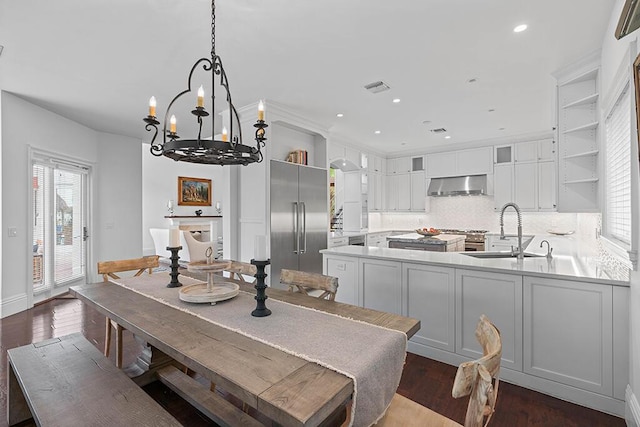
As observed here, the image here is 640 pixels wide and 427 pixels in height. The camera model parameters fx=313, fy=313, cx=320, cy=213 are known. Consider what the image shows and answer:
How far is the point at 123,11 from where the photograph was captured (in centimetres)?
222

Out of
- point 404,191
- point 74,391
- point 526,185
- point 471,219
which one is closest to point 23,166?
point 74,391

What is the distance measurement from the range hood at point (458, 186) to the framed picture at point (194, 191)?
6.95 m

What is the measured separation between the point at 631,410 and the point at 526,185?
15.8 ft

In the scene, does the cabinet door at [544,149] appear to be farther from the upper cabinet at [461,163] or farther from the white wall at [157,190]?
the white wall at [157,190]

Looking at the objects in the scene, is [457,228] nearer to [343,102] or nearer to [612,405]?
[343,102]

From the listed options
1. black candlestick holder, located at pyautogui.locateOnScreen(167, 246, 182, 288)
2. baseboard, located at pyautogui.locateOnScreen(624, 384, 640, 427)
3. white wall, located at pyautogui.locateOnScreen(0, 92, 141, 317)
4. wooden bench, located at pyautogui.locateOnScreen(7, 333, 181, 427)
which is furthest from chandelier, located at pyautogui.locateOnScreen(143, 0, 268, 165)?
white wall, located at pyautogui.locateOnScreen(0, 92, 141, 317)

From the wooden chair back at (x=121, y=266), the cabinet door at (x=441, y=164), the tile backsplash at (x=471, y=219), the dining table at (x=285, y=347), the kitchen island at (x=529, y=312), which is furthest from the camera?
the cabinet door at (x=441, y=164)

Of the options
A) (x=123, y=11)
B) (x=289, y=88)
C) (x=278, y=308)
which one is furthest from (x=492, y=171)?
(x=123, y=11)

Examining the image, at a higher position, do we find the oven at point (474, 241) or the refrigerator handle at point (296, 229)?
the refrigerator handle at point (296, 229)

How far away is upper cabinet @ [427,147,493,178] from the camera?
6.27 metres

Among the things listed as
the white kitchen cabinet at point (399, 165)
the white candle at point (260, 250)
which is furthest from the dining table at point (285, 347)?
the white kitchen cabinet at point (399, 165)

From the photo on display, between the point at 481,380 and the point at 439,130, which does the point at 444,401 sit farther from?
the point at 439,130

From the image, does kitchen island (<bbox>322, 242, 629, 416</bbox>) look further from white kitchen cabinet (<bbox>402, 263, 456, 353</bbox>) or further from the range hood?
the range hood

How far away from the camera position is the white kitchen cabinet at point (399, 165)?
7.29 metres
